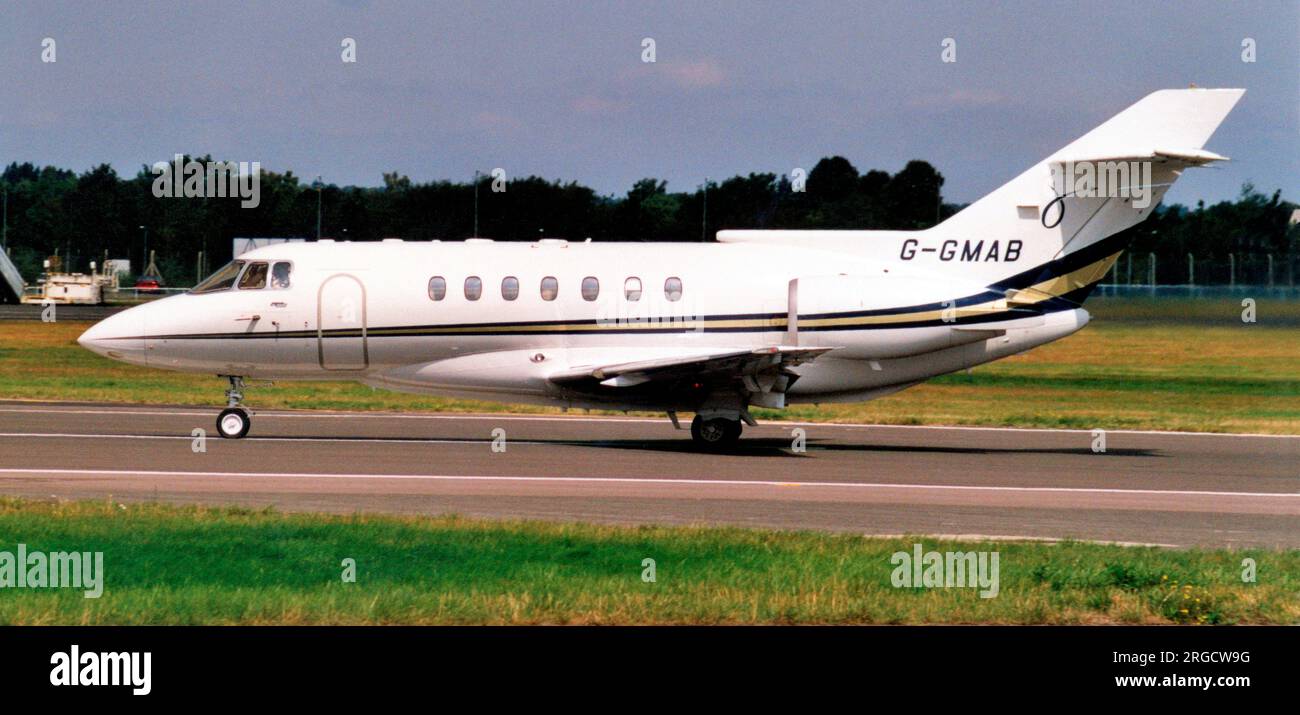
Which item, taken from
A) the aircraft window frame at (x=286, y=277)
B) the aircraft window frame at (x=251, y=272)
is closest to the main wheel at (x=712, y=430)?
the aircraft window frame at (x=286, y=277)

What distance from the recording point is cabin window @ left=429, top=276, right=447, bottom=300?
25.1 meters

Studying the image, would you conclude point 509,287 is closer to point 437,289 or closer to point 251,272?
point 437,289

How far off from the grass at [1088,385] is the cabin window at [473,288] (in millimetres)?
7648

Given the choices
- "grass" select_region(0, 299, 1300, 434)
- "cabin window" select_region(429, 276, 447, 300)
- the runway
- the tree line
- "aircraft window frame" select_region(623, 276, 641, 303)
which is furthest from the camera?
the tree line

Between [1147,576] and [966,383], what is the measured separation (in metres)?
26.5

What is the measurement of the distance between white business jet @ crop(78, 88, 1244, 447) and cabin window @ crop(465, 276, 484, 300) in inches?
1.4

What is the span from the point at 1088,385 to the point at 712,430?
16877 millimetres

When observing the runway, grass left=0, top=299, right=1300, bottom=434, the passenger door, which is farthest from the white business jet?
grass left=0, top=299, right=1300, bottom=434

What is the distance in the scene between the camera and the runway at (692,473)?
58.8ft

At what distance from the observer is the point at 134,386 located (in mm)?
35969

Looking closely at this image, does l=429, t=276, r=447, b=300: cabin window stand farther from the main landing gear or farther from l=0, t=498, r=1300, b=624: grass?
l=0, t=498, r=1300, b=624: grass

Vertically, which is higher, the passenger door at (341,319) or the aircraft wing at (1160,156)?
the aircraft wing at (1160,156)

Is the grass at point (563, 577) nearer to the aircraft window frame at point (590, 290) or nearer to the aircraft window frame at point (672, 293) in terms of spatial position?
the aircraft window frame at point (590, 290)
